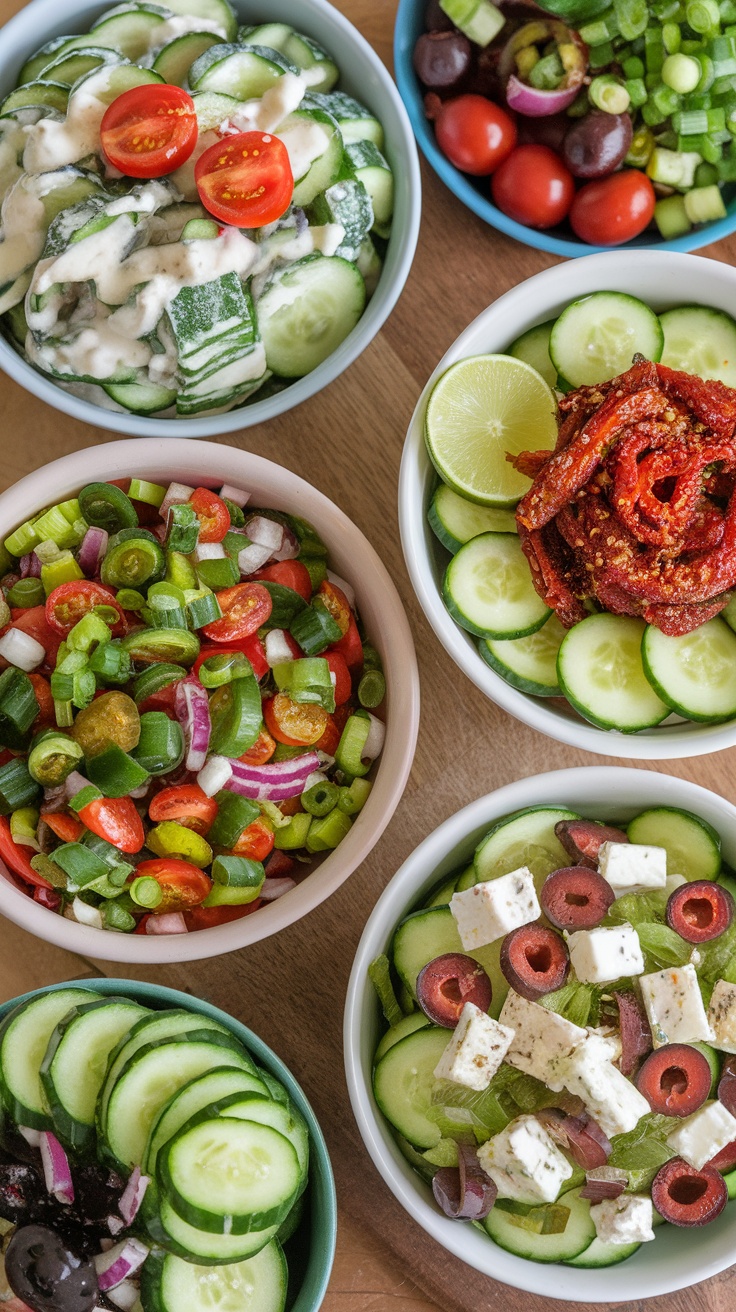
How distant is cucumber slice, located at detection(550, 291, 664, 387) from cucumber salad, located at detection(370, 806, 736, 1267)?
0.80 meters

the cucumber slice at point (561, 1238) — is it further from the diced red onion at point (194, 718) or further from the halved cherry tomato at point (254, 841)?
the diced red onion at point (194, 718)

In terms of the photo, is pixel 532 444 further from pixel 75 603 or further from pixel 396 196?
pixel 75 603

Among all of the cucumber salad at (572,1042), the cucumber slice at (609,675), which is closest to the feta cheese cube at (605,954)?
the cucumber salad at (572,1042)

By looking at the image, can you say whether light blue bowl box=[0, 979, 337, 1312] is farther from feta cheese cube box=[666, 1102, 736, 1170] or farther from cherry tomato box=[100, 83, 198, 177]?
cherry tomato box=[100, 83, 198, 177]

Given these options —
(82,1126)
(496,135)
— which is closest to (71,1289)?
(82,1126)

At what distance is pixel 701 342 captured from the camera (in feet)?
6.59

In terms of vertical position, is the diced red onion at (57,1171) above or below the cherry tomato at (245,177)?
below

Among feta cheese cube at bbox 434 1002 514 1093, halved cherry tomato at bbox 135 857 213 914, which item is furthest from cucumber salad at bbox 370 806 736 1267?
halved cherry tomato at bbox 135 857 213 914

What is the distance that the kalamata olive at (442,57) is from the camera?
2178 millimetres

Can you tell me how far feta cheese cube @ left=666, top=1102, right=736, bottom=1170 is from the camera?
181cm

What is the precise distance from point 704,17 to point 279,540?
4.22 feet

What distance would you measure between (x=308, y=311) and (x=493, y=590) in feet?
2.11

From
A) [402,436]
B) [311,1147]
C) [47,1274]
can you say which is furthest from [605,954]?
[402,436]

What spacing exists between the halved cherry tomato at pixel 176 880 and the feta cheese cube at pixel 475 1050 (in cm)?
55
